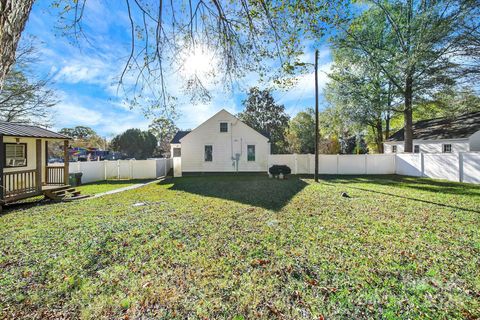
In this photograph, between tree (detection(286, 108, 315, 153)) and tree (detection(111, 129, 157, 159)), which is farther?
tree (detection(111, 129, 157, 159))

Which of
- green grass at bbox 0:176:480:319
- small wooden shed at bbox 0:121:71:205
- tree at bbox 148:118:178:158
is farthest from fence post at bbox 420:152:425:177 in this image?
tree at bbox 148:118:178:158

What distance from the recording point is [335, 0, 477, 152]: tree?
1150 cm

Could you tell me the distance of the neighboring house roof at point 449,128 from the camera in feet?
56.7

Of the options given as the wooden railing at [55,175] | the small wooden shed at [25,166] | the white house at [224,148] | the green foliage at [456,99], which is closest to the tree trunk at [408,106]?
the green foliage at [456,99]

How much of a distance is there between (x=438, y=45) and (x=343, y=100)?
21.9ft

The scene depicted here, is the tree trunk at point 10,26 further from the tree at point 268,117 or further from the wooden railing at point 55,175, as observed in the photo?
the tree at point 268,117

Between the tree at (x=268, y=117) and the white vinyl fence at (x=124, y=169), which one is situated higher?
the tree at (x=268, y=117)

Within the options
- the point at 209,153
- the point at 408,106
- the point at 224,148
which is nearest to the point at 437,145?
the point at 408,106

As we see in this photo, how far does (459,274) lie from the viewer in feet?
9.45

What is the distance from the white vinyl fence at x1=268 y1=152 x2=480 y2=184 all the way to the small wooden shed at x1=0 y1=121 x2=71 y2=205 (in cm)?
1318

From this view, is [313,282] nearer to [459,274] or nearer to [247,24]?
[459,274]

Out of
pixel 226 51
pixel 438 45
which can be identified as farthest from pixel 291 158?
pixel 226 51

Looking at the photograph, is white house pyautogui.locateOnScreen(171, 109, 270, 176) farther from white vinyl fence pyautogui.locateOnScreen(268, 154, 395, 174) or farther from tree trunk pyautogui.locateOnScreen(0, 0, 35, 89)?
tree trunk pyautogui.locateOnScreen(0, 0, 35, 89)

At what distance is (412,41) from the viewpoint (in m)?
14.2
